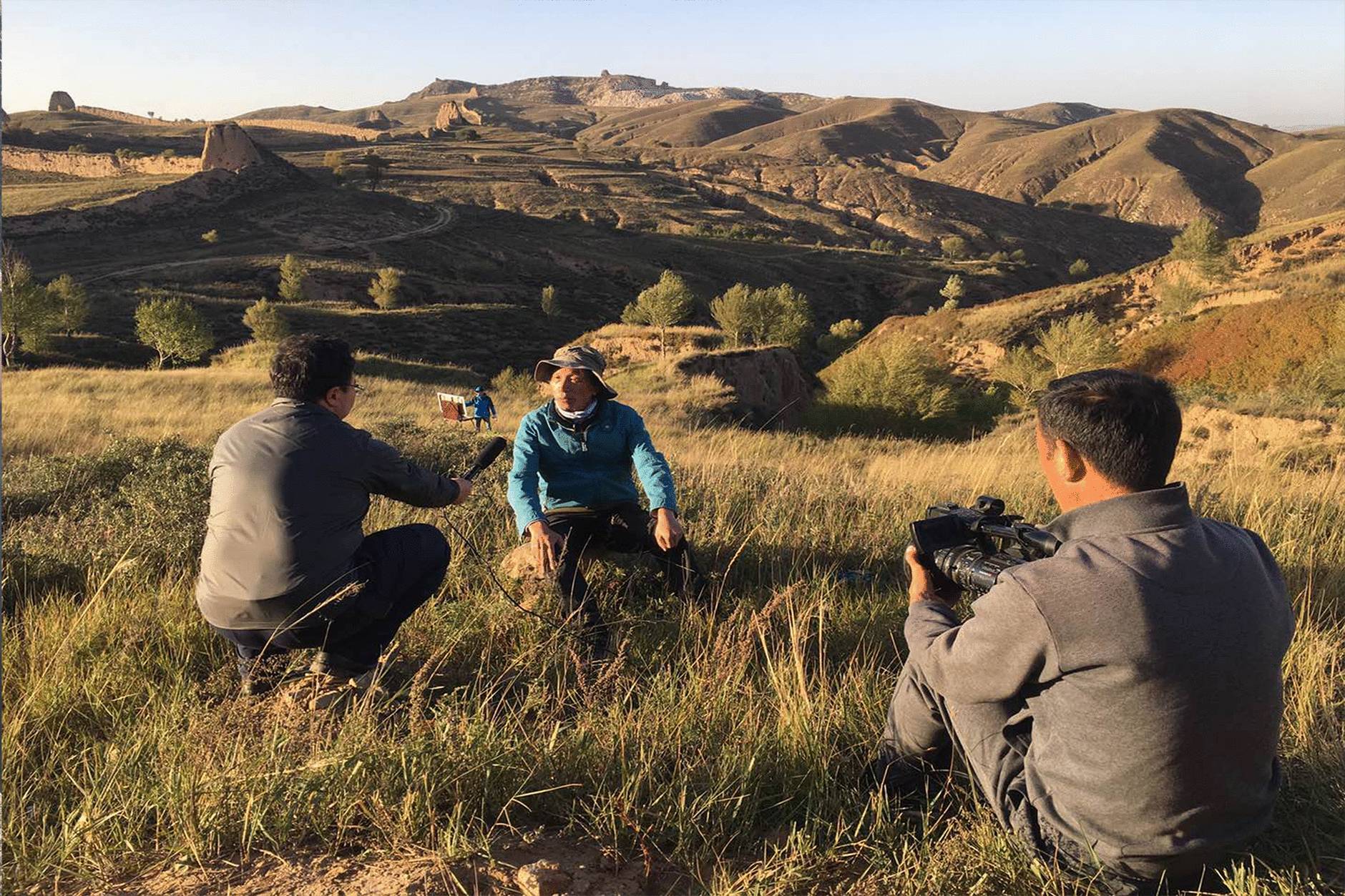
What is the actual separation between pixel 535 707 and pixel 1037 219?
420 feet

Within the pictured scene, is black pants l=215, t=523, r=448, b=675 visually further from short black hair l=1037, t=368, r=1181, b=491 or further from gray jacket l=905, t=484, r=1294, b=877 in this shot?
short black hair l=1037, t=368, r=1181, b=491

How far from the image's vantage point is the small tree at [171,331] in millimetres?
32062

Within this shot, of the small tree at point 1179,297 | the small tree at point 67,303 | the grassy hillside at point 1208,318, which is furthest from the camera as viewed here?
the small tree at point 67,303

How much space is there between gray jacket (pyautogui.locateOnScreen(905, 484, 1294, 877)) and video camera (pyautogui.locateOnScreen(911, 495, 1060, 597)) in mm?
209

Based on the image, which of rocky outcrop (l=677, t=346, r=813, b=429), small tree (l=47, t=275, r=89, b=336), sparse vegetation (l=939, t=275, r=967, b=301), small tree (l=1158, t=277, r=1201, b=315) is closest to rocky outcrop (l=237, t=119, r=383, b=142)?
small tree (l=47, t=275, r=89, b=336)

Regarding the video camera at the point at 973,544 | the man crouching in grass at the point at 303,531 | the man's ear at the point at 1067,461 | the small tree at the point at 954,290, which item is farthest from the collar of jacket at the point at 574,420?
the small tree at the point at 954,290

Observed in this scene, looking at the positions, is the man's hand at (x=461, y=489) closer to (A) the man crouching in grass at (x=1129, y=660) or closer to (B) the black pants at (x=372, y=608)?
(B) the black pants at (x=372, y=608)

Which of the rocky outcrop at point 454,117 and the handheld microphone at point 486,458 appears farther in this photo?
the rocky outcrop at point 454,117

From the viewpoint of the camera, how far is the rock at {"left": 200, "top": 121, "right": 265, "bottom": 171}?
73938 millimetres

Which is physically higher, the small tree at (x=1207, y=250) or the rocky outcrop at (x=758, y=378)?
the small tree at (x=1207, y=250)

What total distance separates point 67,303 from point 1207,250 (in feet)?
165

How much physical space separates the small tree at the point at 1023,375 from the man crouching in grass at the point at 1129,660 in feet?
70.7

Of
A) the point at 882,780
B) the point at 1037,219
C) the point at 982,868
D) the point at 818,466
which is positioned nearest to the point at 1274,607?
the point at 982,868

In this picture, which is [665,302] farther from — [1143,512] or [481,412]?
[1143,512]
